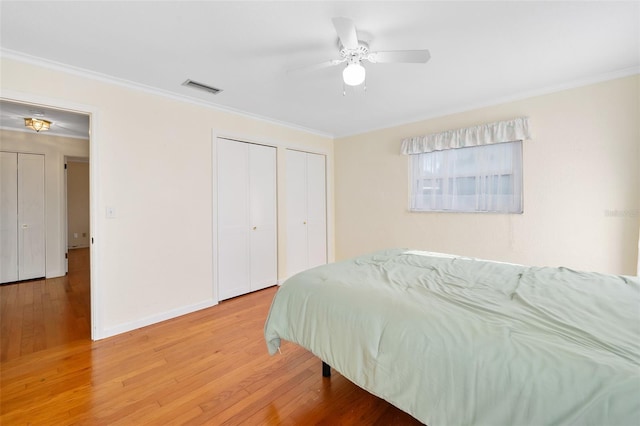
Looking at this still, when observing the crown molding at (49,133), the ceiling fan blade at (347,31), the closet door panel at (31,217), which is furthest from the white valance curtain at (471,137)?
the closet door panel at (31,217)

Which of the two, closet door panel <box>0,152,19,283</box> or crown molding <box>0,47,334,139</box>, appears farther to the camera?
closet door panel <box>0,152,19,283</box>

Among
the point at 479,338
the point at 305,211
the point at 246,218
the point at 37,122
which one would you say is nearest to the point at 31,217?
the point at 37,122

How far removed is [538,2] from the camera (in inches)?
61.6

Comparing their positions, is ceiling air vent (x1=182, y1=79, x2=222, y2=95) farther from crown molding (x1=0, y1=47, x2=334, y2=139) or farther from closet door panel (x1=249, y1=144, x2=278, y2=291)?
closet door panel (x1=249, y1=144, x2=278, y2=291)

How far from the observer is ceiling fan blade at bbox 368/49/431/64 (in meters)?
1.70

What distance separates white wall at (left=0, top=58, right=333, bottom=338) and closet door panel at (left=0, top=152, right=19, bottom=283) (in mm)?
2908

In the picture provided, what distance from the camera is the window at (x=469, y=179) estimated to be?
9.69 feet

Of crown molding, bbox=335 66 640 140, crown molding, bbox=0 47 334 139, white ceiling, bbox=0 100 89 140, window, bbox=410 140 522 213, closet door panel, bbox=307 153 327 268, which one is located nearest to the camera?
crown molding, bbox=0 47 334 139

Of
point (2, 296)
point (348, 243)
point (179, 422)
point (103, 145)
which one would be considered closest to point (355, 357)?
point (179, 422)

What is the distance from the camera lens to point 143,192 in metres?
2.68

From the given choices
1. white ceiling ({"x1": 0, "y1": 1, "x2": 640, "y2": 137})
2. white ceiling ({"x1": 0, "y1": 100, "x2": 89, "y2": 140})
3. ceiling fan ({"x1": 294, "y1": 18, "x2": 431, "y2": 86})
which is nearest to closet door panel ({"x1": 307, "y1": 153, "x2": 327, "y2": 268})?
white ceiling ({"x1": 0, "y1": 1, "x2": 640, "y2": 137})

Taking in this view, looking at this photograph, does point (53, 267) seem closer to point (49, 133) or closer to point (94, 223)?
point (49, 133)

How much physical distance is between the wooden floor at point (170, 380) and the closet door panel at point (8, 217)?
1.76 m

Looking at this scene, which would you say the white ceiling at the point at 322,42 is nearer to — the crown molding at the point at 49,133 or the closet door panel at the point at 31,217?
the crown molding at the point at 49,133
